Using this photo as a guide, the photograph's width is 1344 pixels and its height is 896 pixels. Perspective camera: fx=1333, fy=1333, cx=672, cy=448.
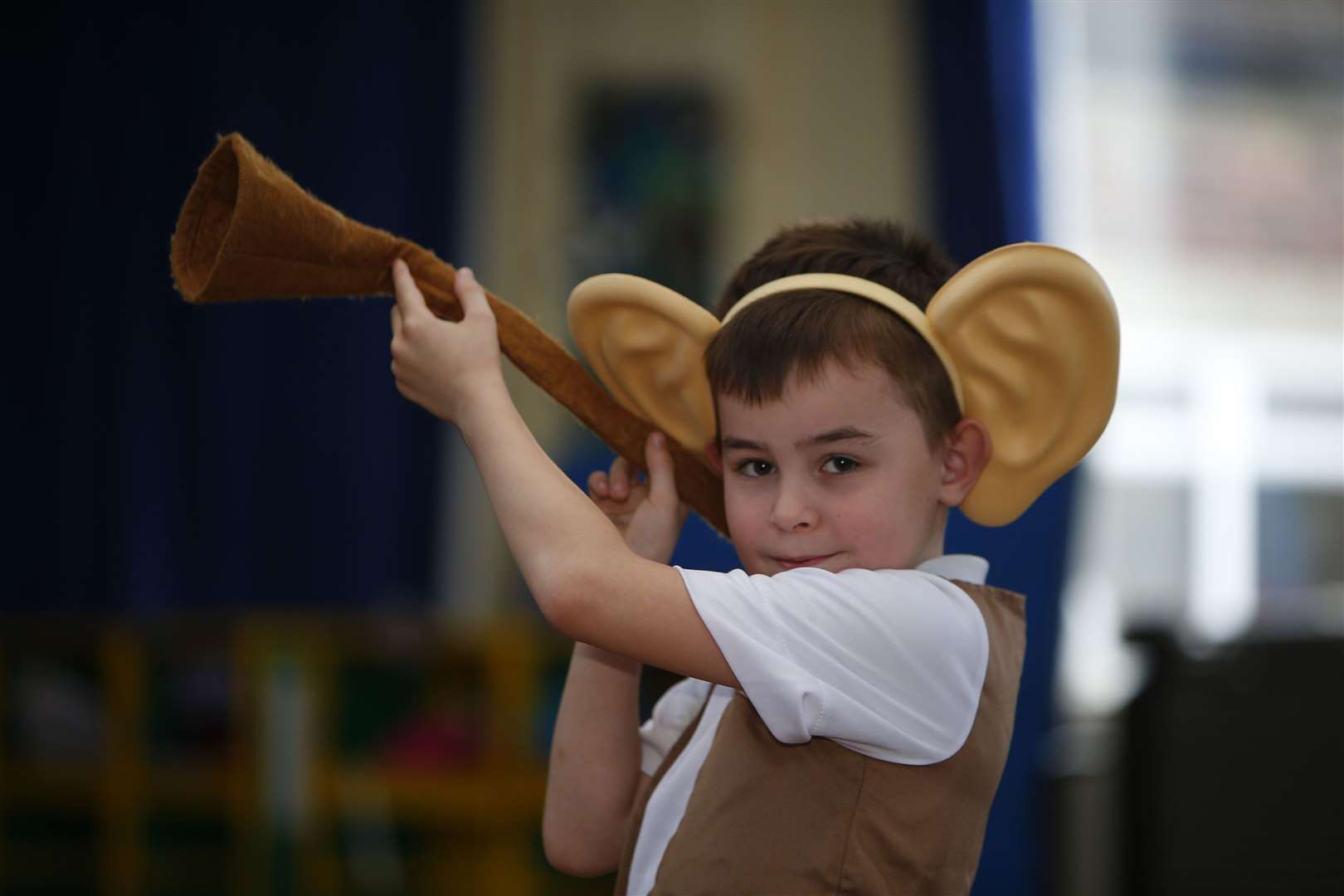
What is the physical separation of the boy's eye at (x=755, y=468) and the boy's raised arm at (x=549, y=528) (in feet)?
0.36

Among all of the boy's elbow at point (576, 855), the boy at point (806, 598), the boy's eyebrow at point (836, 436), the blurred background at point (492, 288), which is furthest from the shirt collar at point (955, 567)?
the blurred background at point (492, 288)

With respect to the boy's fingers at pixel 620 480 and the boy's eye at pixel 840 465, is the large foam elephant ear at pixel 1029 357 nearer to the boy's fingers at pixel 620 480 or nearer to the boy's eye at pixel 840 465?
the boy's eye at pixel 840 465

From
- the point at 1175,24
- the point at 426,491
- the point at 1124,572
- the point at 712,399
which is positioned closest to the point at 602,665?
the point at 712,399

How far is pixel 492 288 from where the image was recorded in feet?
11.5

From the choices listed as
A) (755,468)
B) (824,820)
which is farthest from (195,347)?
(824,820)

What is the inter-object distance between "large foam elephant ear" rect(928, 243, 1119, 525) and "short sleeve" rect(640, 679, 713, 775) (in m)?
0.25

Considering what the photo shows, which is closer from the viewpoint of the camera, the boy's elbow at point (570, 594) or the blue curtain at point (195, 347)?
the boy's elbow at point (570, 594)

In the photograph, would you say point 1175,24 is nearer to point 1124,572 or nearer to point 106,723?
point 1124,572

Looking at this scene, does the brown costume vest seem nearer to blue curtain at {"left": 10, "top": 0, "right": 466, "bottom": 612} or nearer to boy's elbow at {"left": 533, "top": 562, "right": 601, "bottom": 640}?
boy's elbow at {"left": 533, "top": 562, "right": 601, "bottom": 640}

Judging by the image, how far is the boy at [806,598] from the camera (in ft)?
2.60

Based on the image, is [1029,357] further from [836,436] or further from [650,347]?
[650,347]

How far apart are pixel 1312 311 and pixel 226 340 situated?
2594 millimetres

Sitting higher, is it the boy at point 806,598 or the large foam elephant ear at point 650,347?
the large foam elephant ear at point 650,347

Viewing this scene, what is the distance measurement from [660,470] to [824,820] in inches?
11.2
